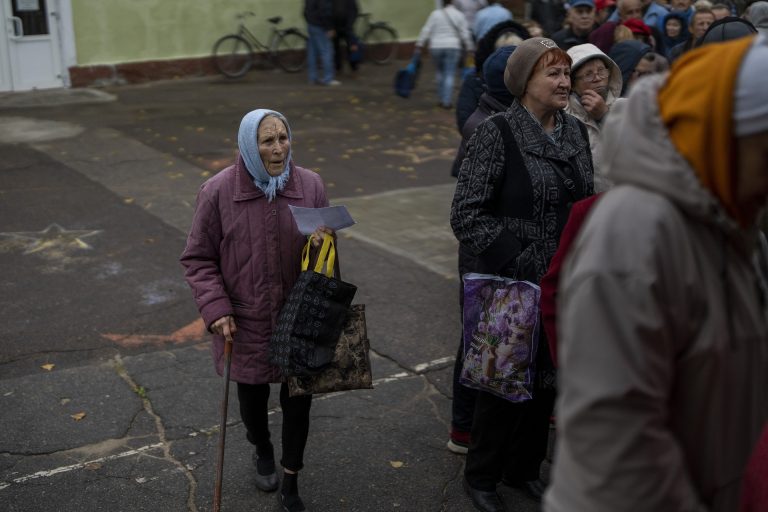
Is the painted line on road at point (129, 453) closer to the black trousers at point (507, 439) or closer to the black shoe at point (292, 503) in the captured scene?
the black shoe at point (292, 503)

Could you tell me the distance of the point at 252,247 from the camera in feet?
14.0

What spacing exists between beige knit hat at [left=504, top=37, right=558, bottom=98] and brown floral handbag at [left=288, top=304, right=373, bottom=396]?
1.14 m

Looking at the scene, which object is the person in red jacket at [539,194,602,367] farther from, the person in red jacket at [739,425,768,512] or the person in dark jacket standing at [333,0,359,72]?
the person in dark jacket standing at [333,0,359,72]

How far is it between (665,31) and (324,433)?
8048 millimetres

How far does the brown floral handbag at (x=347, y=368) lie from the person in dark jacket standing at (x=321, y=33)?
12817mm

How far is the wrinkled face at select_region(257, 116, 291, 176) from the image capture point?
420 cm

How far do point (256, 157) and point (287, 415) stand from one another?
3.72ft

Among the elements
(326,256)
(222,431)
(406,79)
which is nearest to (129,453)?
(222,431)

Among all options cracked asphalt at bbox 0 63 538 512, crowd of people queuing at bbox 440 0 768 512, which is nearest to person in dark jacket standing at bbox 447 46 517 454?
cracked asphalt at bbox 0 63 538 512

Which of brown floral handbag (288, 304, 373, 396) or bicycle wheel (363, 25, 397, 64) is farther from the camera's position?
bicycle wheel (363, 25, 397, 64)

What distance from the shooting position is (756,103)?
1862 millimetres

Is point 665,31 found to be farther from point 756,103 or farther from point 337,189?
point 756,103

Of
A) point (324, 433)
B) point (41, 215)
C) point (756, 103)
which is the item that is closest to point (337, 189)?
point (41, 215)

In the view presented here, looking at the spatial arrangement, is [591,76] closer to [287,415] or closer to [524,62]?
[524,62]
